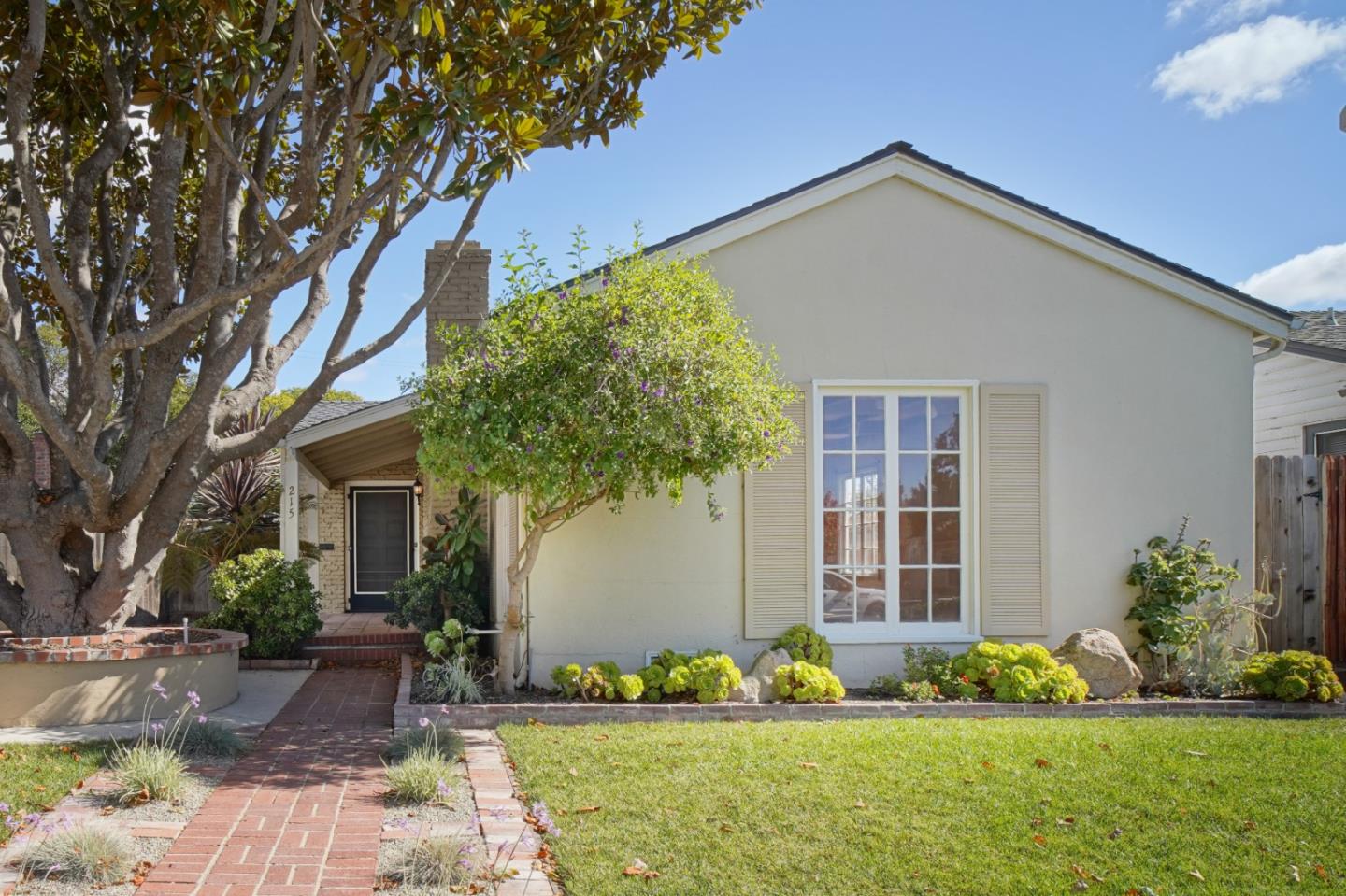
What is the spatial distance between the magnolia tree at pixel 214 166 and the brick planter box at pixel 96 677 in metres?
0.69

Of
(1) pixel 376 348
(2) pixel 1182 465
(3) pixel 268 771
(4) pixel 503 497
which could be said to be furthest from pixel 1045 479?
(3) pixel 268 771

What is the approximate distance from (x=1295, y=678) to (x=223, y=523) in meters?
13.0

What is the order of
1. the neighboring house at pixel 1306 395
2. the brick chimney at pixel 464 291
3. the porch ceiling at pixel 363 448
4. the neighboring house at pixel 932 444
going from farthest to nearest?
the neighboring house at pixel 1306 395 → the porch ceiling at pixel 363 448 → the brick chimney at pixel 464 291 → the neighboring house at pixel 932 444

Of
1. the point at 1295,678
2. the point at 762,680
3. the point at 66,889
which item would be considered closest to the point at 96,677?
the point at 66,889

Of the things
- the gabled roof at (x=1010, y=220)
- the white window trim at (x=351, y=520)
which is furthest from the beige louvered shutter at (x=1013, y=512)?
the white window trim at (x=351, y=520)

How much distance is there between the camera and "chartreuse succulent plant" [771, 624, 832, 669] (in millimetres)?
8469

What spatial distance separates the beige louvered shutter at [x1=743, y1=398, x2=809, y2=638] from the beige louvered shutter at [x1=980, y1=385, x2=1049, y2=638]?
1.74 meters

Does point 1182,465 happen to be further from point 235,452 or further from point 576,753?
point 235,452

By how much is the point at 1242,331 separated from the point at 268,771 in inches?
369

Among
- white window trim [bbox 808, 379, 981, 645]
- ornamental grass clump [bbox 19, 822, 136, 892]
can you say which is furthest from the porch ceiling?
ornamental grass clump [bbox 19, 822, 136, 892]

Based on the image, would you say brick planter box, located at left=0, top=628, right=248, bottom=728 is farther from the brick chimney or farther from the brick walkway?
the brick chimney

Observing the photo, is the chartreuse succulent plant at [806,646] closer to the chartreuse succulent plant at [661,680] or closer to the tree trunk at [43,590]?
the chartreuse succulent plant at [661,680]

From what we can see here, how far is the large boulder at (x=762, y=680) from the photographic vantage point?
25.9ft

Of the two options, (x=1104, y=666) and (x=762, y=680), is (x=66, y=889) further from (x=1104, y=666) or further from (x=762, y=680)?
(x=1104, y=666)
